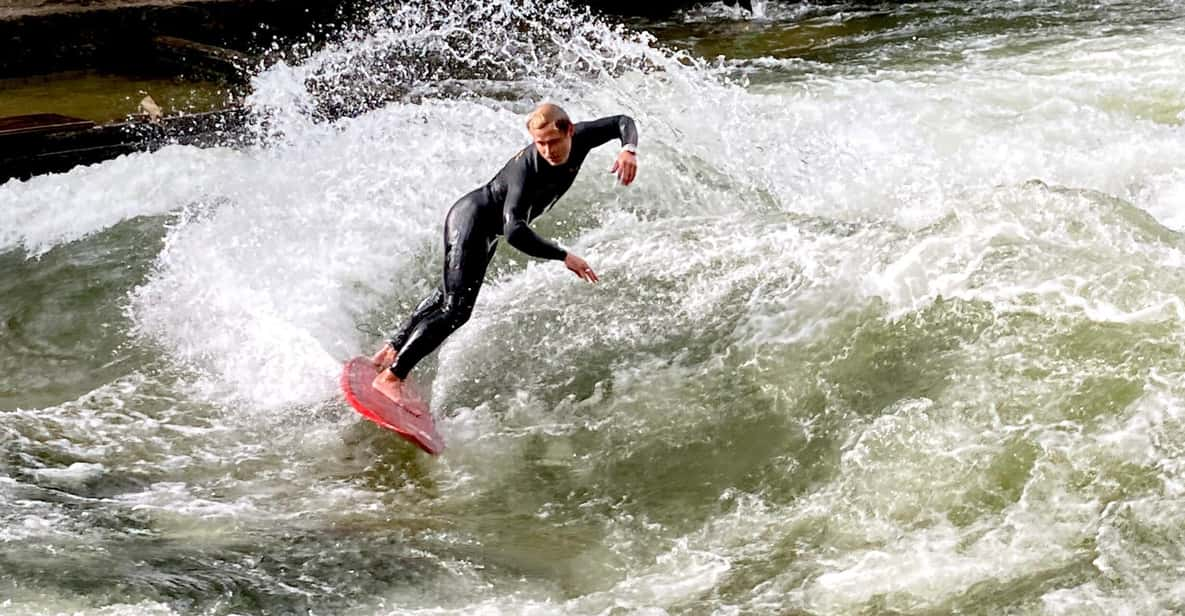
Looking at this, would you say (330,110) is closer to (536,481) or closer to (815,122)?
(815,122)

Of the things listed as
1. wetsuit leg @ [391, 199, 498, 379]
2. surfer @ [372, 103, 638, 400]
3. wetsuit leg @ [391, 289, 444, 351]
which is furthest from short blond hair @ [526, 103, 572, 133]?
wetsuit leg @ [391, 289, 444, 351]

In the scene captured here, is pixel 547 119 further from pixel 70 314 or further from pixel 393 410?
pixel 70 314

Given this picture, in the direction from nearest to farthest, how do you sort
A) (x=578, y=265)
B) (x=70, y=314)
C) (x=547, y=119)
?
(x=578, y=265) → (x=547, y=119) → (x=70, y=314)

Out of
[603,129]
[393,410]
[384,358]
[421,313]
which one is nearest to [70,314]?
[384,358]

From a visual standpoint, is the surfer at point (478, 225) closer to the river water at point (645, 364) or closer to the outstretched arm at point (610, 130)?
the outstretched arm at point (610, 130)

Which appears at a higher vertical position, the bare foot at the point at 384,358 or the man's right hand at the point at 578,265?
the man's right hand at the point at 578,265

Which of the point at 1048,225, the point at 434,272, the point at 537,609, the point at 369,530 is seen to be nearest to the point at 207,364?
the point at 434,272

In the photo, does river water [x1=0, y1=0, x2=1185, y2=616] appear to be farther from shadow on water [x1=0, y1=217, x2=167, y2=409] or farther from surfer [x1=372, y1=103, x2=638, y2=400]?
surfer [x1=372, y1=103, x2=638, y2=400]

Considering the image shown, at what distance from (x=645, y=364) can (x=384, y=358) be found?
1352 millimetres

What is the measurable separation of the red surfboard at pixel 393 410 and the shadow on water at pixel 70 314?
1.49 metres

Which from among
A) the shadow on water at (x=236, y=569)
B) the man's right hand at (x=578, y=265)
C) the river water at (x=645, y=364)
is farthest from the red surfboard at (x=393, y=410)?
the man's right hand at (x=578, y=265)

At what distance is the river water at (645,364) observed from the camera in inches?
169

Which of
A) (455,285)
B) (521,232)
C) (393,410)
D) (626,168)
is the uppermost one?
(626,168)

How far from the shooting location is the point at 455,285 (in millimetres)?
5867
